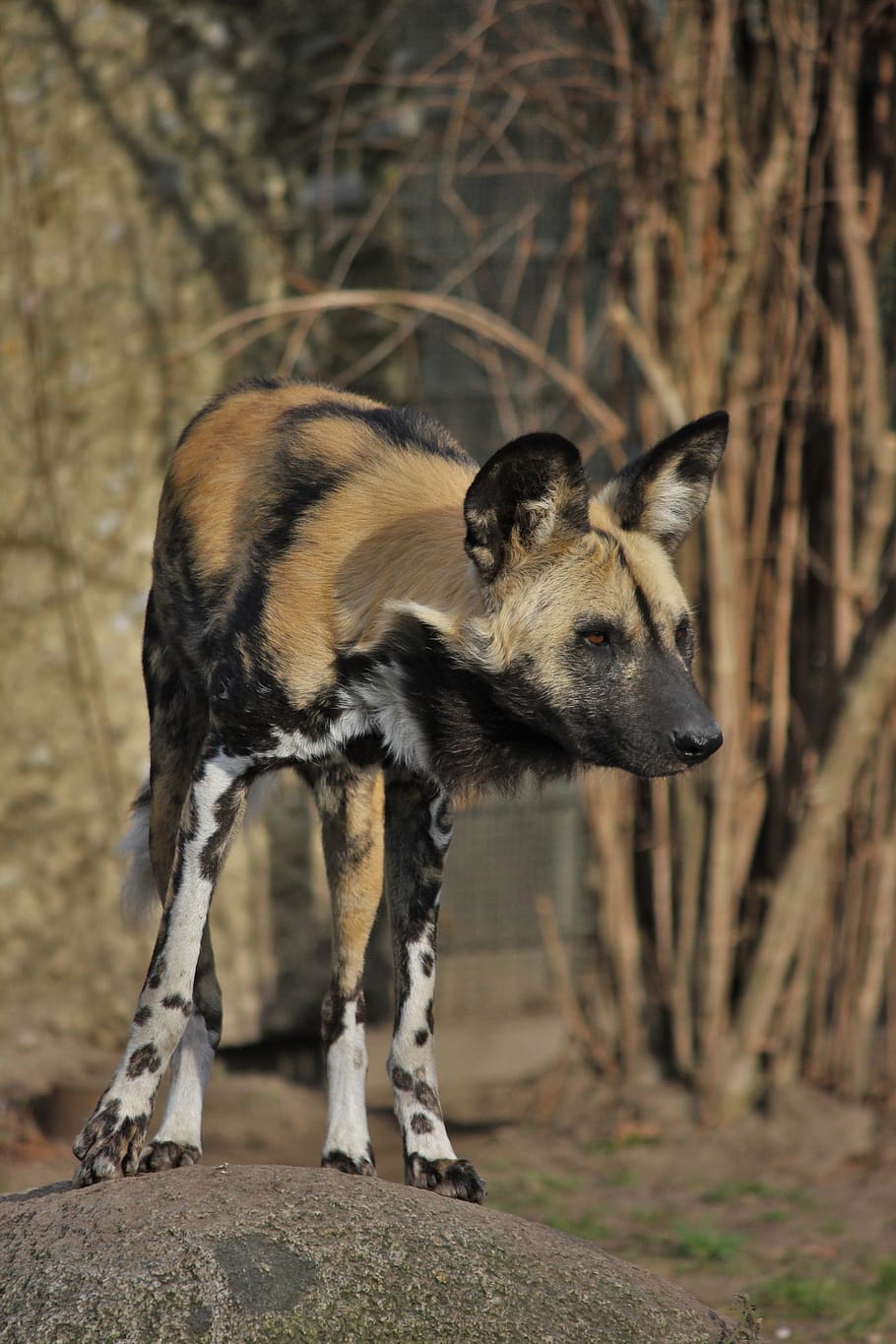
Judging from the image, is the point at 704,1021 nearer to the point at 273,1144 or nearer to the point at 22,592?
the point at 273,1144

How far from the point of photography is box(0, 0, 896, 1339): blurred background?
593 centimetres

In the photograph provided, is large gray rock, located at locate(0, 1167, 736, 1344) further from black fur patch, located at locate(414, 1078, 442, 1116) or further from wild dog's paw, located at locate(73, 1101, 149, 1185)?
black fur patch, located at locate(414, 1078, 442, 1116)

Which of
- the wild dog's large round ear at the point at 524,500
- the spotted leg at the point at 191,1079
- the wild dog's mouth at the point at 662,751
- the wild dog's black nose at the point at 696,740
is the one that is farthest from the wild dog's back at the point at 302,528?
the spotted leg at the point at 191,1079

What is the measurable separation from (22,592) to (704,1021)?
10.3ft

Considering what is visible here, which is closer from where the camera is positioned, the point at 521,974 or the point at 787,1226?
the point at 787,1226

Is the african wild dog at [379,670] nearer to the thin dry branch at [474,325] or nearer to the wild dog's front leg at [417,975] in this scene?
the wild dog's front leg at [417,975]

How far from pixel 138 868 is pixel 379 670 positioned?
0.99m

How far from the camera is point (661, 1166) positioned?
231 inches

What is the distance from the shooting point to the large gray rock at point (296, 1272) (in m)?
2.65

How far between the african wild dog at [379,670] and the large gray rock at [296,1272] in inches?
8.6

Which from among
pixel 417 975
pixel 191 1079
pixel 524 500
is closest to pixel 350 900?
pixel 417 975

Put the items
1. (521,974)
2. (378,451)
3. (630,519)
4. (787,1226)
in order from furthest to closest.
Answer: (521,974), (787,1226), (378,451), (630,519)

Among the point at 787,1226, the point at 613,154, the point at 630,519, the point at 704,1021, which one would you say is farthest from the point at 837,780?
the point at 630,519

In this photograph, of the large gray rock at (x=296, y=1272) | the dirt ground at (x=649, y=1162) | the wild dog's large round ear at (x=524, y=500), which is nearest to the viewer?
the large gray rock at (x=296, y=1272)
